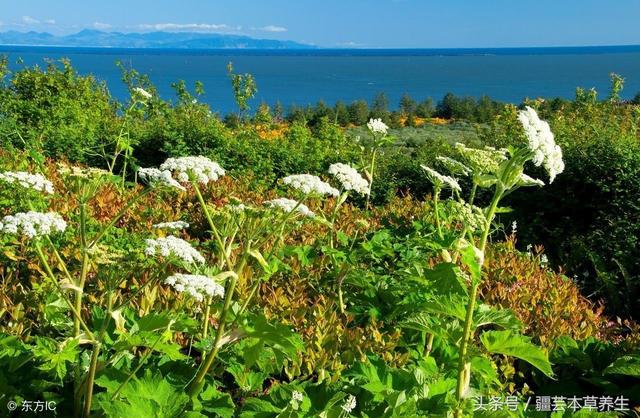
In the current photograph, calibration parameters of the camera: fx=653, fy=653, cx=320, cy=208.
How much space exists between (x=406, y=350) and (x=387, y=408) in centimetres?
98

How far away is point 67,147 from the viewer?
9172 millimetres

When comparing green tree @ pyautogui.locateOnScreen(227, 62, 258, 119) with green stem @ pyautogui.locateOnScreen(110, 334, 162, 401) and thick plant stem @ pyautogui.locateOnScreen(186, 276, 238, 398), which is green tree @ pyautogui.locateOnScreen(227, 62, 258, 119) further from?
green stem @ pyautogui.locateOnScreen(110, 334, 162, 401)

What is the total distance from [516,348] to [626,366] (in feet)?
2.92

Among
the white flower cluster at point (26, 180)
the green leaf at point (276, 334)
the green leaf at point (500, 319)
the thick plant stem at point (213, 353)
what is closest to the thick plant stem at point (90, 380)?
the thick plant stem at point (213, 353)

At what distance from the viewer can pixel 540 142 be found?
2277 mm

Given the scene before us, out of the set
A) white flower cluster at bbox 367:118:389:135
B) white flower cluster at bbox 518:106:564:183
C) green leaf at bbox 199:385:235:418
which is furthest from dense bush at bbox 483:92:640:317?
green leaf at bbox 199:385:235:418

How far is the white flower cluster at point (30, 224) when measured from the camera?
7.19ft

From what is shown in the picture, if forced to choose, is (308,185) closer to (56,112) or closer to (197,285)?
(197,285)

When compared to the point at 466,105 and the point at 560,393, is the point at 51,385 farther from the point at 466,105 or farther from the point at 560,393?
the point at 466,105

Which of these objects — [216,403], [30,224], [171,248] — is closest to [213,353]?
[216,403]

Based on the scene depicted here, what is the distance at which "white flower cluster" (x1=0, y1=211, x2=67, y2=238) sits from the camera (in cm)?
219

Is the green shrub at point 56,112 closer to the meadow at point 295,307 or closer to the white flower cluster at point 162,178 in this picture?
the meadow at point 295,307

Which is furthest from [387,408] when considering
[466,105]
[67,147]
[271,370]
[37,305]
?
[466,105]

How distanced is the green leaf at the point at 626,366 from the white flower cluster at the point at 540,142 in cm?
118
